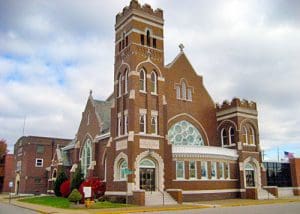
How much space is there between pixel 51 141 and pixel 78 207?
3886cm

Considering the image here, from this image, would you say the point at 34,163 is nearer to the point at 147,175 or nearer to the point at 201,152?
the point at 147,175

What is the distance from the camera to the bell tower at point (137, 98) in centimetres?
3491

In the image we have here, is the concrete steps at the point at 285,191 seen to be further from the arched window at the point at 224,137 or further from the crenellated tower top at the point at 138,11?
the crenellated tower top at the point at 138,11

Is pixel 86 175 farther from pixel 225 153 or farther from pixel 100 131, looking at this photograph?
pixel 225 153

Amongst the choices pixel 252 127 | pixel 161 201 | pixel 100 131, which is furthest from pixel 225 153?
pixel 100 131

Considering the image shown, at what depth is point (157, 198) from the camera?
32844mm

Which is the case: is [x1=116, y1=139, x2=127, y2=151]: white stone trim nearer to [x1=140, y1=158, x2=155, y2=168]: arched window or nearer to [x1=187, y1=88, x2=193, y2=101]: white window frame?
[x1=140, y1=158, x2=155, y2=168]: arched window

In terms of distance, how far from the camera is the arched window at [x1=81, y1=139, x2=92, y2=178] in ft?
154

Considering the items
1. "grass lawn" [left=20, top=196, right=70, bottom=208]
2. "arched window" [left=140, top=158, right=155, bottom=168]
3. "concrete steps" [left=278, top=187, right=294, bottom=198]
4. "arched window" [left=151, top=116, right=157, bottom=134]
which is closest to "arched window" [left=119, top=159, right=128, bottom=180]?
"arched window" [left=140, top=158, right=155, bottom=168]

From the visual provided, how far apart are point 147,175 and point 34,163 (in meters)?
34.6

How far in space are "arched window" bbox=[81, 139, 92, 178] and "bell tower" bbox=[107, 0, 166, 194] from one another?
33.5 ft

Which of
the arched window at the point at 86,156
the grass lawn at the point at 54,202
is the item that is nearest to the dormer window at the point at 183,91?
the arched window at the point at 86,156

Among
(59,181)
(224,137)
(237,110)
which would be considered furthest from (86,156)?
(237,110)

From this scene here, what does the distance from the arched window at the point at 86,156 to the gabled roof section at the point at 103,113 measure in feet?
12.6
